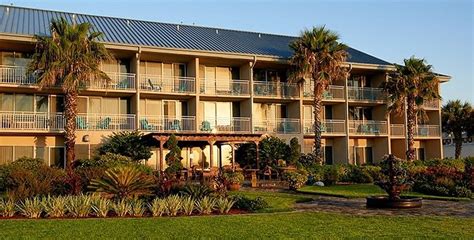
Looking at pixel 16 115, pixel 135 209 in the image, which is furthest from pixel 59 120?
pixel 135 209

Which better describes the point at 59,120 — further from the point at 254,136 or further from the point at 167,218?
the point at 167,218

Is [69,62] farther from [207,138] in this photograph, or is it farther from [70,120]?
[207,138]

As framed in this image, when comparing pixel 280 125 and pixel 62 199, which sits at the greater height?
pixel 280 125

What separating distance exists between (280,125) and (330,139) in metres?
4.80

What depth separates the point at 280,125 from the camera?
31000 mm

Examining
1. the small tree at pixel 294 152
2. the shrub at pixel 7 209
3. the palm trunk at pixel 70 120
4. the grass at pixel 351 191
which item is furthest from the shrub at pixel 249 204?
the small tree at pixel 294 152

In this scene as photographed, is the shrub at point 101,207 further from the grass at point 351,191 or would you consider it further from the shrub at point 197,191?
the grass at point 351,191

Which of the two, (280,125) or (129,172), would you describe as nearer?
(129,172)

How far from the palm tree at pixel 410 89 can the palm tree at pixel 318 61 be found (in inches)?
181

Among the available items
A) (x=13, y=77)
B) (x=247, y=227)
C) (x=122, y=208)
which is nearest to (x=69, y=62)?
(x=13, y=77)

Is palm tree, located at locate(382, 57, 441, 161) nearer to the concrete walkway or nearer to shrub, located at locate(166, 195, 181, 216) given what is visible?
the concrete walkway

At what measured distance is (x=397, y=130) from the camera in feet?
115

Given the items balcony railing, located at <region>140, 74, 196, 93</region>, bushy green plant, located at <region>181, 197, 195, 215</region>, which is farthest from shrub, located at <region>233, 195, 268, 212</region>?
balcony railing, located at <region>140, 74, 196, 93</region>

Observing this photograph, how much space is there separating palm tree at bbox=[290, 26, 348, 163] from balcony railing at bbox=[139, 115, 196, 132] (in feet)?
22.5
